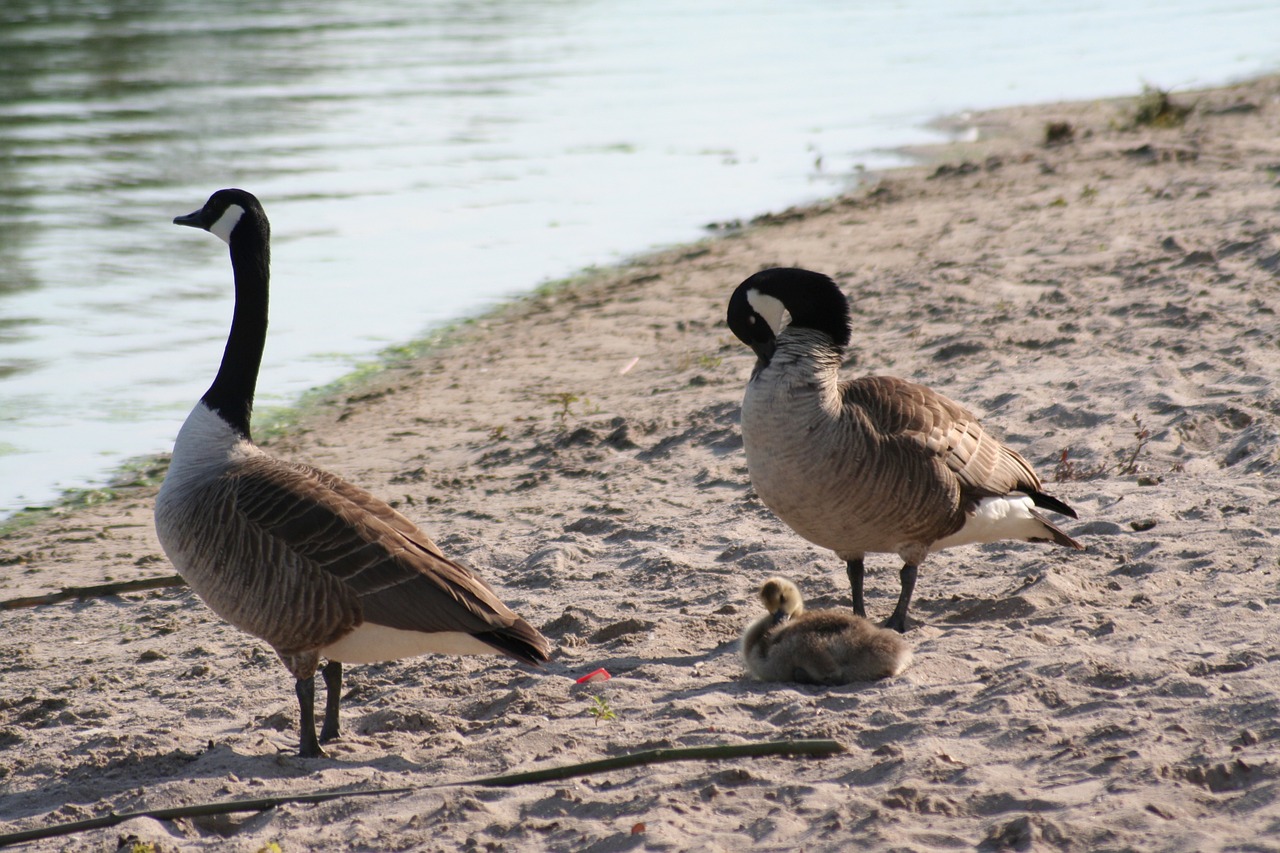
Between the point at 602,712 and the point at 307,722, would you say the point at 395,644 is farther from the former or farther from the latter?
the point at 602,712

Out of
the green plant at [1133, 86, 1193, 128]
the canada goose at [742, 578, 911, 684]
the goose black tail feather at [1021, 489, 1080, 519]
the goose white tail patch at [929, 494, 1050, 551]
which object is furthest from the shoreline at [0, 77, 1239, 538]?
the goose black tail feather at [1021, 489, 1080, 519]

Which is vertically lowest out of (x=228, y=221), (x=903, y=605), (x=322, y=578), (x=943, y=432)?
(x=903, y=605)

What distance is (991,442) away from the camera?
5.90 meters

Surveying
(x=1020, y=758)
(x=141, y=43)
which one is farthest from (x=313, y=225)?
(x=141, y=43)

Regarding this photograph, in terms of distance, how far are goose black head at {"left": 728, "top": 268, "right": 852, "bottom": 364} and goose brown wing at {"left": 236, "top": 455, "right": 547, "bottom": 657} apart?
157 centimetres

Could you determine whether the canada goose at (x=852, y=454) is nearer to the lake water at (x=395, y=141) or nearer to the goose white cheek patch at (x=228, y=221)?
the goose white cheek patch at (x=228, y=221)

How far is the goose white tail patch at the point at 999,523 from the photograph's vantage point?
224 inches

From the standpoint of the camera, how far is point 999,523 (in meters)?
5.74

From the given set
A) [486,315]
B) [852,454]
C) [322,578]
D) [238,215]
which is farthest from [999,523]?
[486,315]

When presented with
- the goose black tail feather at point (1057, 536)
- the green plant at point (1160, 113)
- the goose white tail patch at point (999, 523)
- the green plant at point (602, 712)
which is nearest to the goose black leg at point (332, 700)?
the green plant at point (602, 712)

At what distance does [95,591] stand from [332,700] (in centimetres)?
253

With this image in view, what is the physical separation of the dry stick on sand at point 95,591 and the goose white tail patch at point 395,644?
228 centimetres

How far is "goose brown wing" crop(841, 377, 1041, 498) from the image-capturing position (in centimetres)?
558

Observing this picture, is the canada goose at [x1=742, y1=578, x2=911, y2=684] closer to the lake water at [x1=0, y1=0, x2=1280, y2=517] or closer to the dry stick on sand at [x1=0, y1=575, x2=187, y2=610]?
the dry stick on sand at [x1=0, y1=575, x2=187, y2=610]
